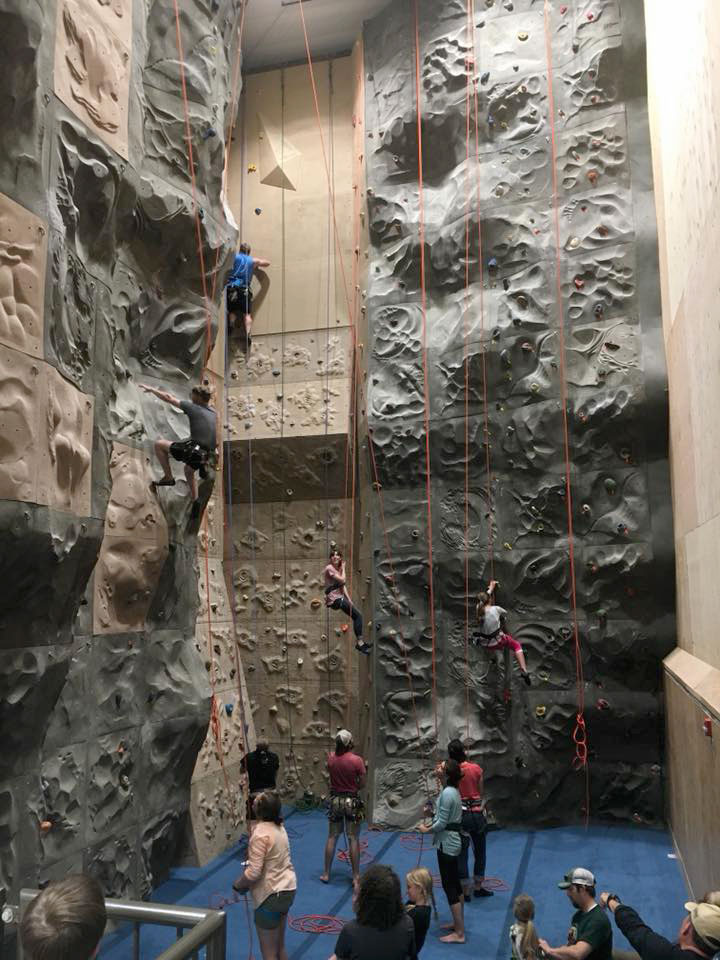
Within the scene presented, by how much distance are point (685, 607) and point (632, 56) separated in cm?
528

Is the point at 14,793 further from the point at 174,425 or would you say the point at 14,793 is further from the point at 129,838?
the point at 174,425

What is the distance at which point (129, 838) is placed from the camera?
5.95 metres

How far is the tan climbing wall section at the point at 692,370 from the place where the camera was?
15.8 ft

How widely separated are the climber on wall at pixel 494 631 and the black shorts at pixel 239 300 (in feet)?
13.8

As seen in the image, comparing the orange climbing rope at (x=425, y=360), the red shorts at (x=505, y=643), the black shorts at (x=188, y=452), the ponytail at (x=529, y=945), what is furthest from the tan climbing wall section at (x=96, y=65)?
the red shorts at (x=505, y=643)

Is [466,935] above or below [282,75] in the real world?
below

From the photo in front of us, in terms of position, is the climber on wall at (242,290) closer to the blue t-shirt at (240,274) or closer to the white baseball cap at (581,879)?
the blue t-shirt at (240,274)

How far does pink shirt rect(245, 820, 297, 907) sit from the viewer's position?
4.00m

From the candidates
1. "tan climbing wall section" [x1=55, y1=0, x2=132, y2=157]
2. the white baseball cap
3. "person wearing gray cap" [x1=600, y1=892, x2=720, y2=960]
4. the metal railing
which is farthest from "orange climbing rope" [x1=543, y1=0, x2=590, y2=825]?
the metal railing

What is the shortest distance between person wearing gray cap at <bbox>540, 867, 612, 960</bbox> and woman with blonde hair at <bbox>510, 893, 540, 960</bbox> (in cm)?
12

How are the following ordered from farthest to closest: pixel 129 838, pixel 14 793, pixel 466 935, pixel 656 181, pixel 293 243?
1. pixel 293 243
2. pixel 656 181
3. pixel 129 838
4. pixel 466 935
5. pixel 14 793

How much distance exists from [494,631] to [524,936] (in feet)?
14.4

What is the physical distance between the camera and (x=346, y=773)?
20.0ft

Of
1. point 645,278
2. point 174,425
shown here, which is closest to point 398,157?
point 645,278
